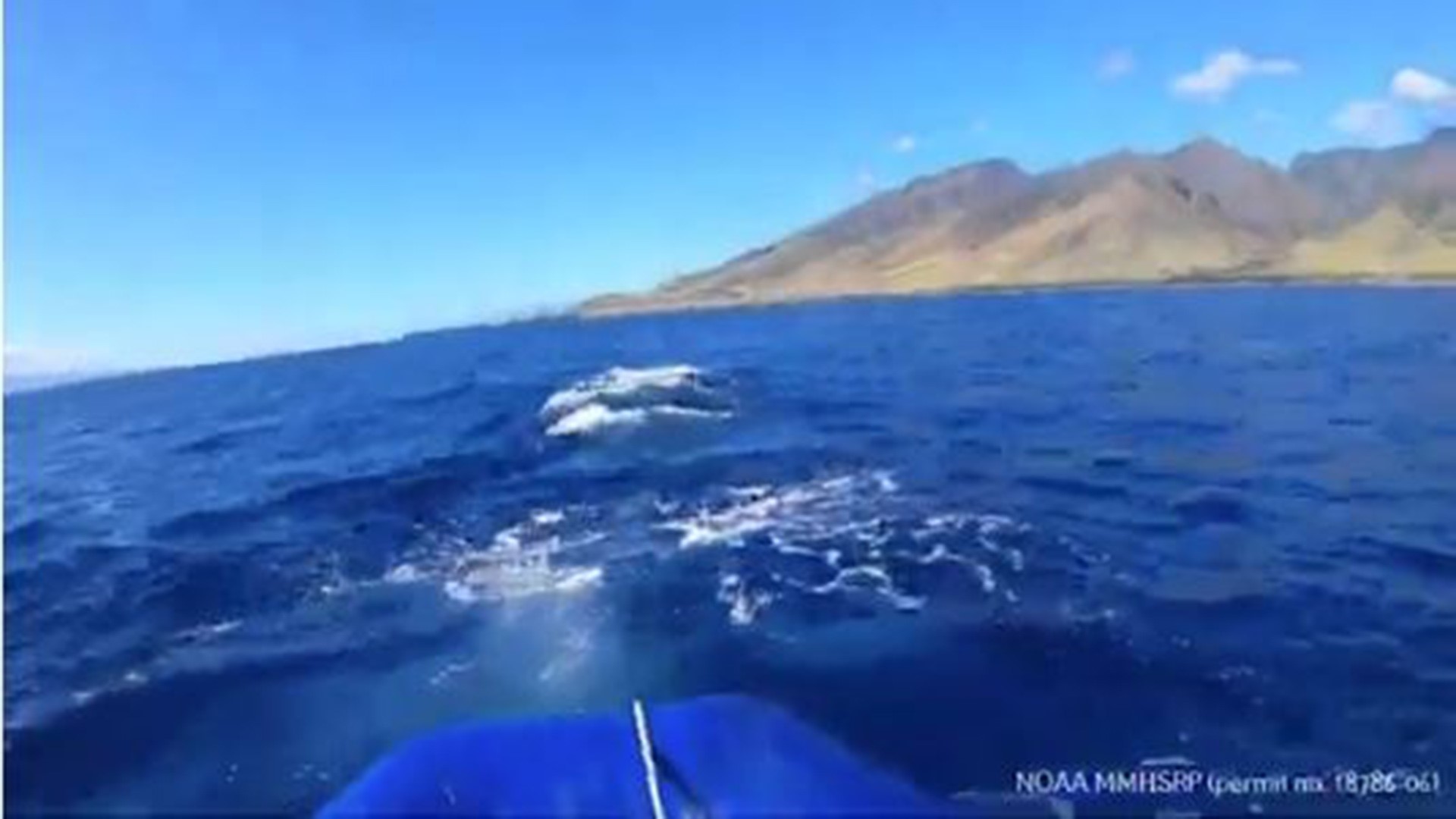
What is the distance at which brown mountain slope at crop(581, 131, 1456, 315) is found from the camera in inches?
95.3

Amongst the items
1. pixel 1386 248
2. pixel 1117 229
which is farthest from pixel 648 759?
pixel 1386 248

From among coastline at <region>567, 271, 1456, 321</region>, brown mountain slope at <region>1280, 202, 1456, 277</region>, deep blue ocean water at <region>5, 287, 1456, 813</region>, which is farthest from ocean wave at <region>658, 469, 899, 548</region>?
brown mountain slope at <region>1280, 202, 1456, 277</region>

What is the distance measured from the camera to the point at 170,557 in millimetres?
2217

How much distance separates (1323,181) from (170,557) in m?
1.72

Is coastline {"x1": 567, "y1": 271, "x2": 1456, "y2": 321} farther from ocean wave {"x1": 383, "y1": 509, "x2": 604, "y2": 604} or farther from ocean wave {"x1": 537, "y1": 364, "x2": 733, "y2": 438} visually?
ocean wave {"x1": 383, "y1": 509, "x2": 604, "y2": 604}

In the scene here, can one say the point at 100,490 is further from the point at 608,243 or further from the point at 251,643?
the point at 608,243

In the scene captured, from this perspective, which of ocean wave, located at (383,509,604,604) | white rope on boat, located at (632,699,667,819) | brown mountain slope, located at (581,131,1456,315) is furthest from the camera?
brown mountain slope, located at (581,131,1456,315)

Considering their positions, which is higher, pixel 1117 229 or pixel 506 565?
pixel 1117 229

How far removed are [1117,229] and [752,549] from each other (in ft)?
2.36

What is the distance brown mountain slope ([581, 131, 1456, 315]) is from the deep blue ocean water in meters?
→ 0.05

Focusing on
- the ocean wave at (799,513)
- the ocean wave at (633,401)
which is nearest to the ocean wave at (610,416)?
the ocean wave at (633,401)

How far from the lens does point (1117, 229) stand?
2.48 metres

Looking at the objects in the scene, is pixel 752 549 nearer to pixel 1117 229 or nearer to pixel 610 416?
pixel 610 416

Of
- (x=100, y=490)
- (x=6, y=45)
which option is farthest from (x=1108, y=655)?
(x=6, y=45)
